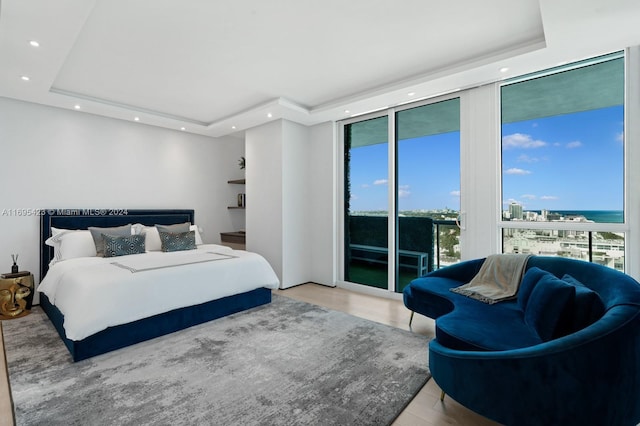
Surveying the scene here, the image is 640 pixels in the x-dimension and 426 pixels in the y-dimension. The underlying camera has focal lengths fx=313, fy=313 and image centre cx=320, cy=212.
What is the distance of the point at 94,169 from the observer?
4.37 metres

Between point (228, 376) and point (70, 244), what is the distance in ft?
9.49

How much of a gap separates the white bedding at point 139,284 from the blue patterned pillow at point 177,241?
1.08 feet

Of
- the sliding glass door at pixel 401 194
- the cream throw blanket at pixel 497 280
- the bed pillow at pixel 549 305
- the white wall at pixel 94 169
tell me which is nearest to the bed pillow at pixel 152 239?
the white wall at pixel 94 169

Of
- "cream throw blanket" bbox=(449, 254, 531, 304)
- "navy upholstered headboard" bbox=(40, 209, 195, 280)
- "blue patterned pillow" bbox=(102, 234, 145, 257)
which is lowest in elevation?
"cream throw blanket" bbox=(449, 254, 531, 304)

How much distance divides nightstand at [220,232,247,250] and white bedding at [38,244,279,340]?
1373mm

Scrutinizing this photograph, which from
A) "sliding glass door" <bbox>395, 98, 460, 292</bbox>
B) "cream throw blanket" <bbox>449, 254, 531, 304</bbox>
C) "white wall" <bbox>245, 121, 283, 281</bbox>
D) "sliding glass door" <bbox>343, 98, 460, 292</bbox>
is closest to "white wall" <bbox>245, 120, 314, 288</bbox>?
"white wall" <bbox>245, 121, 283, 281</bbox>

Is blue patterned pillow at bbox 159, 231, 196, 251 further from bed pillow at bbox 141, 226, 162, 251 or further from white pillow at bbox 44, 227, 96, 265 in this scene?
white pillow at bbox 44, 227, 96, 265

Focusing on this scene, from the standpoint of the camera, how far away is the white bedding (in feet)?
8.37

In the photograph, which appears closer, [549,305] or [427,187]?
[549,305]

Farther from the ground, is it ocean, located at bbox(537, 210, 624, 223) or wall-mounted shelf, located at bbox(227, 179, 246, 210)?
wall-mounted shelf, located at bbox(227, 179, 246, 210)

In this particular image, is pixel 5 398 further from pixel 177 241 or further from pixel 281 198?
pixel 281 198

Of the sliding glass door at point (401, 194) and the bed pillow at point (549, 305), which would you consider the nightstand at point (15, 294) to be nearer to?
the sliding glass door at point (401, 194)

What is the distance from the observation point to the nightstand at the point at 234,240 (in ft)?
17.7

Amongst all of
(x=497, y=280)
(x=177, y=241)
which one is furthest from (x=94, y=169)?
(x=497, y=280)
